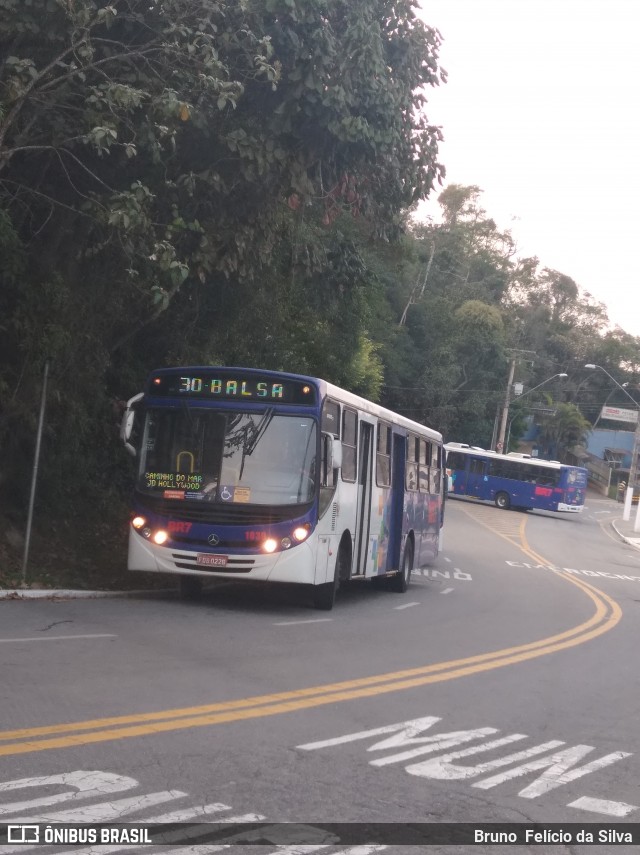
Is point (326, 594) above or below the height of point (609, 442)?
below

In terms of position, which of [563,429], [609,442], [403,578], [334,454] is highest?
[563,429]

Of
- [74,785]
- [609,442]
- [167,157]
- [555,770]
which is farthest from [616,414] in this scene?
[74,785]

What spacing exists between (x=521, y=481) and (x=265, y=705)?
4866cm

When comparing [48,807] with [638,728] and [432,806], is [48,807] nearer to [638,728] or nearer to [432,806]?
[432,806]

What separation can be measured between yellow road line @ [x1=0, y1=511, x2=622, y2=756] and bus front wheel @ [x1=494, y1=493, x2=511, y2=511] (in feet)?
139

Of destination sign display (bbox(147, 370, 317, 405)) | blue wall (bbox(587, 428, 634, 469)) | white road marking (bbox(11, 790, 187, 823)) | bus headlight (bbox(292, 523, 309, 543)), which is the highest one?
blue wall (bbox(587, 428, 634, 469))

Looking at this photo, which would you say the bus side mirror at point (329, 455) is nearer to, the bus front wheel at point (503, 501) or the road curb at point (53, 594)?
the road curb at point (53, 594)

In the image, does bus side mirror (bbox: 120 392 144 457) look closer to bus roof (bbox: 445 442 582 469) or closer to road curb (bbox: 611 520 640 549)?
road curb (bbox: 611 520 640 549)

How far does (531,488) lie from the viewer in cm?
5581

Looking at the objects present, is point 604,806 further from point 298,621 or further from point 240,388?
point 240,388

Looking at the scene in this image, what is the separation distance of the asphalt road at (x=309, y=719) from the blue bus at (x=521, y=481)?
130 feet

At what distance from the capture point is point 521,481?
5603 centimetres

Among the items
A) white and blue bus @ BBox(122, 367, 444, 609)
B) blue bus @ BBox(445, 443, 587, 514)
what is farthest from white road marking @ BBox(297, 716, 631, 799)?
blue bus @ BBox(445, 443, 587, 514)

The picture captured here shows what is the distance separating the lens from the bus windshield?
14461 mm
